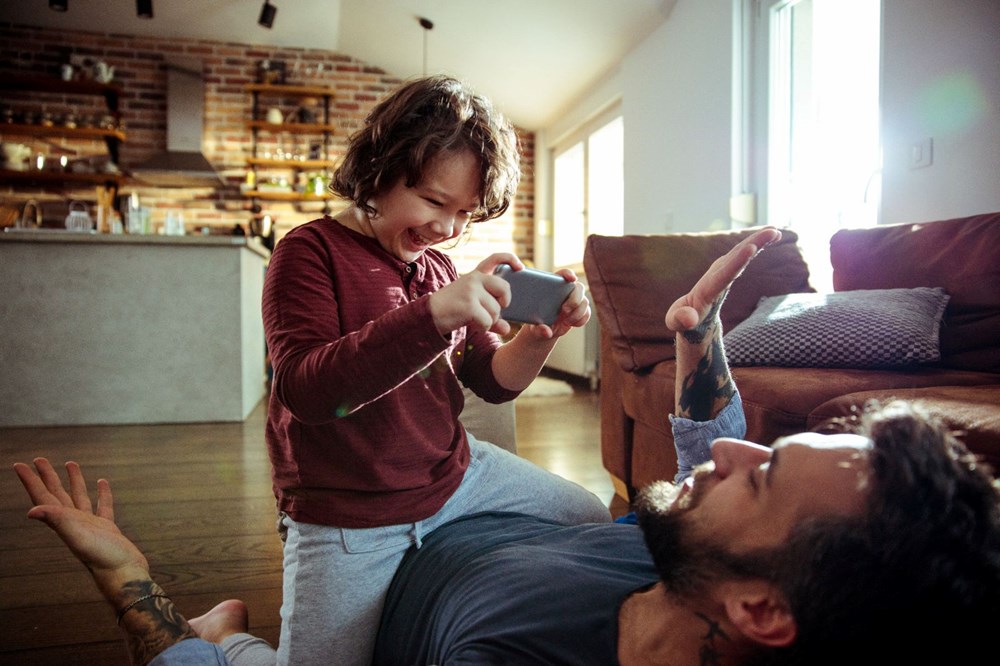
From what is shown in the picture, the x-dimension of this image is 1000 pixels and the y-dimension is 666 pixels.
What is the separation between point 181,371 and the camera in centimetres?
361

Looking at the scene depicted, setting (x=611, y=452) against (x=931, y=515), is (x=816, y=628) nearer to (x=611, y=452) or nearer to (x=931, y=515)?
(x=931, y=515)

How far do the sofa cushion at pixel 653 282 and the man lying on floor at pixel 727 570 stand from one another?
3.16 feet

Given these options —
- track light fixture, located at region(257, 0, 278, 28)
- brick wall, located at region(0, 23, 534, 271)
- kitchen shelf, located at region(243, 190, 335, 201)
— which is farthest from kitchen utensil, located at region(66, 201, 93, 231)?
track light fixture, located at region(257, 0, 278, 28)

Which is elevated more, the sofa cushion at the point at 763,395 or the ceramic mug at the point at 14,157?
the ceramic mug at the point at 14,157

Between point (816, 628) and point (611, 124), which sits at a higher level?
point (611, 124)

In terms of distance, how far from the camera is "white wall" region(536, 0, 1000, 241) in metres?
2.29

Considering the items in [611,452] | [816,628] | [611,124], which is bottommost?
[611,452]

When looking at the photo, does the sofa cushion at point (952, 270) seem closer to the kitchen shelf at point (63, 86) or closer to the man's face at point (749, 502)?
the man's face at point (749, 502)

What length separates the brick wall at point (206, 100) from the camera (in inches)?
231

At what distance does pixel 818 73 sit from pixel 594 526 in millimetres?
2857

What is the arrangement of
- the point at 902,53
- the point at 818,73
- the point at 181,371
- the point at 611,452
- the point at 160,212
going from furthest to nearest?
the point at 160,212, the point at 181,371, the point at 818,73, the point at 902,53, the point at 611,452

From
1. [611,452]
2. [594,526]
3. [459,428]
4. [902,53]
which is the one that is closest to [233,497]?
[611,452]

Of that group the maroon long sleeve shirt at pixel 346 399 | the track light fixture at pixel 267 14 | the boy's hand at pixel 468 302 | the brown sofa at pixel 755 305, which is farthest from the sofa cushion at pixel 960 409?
the track light fixture at pixel 267 14

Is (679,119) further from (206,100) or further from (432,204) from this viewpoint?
(206,100)
